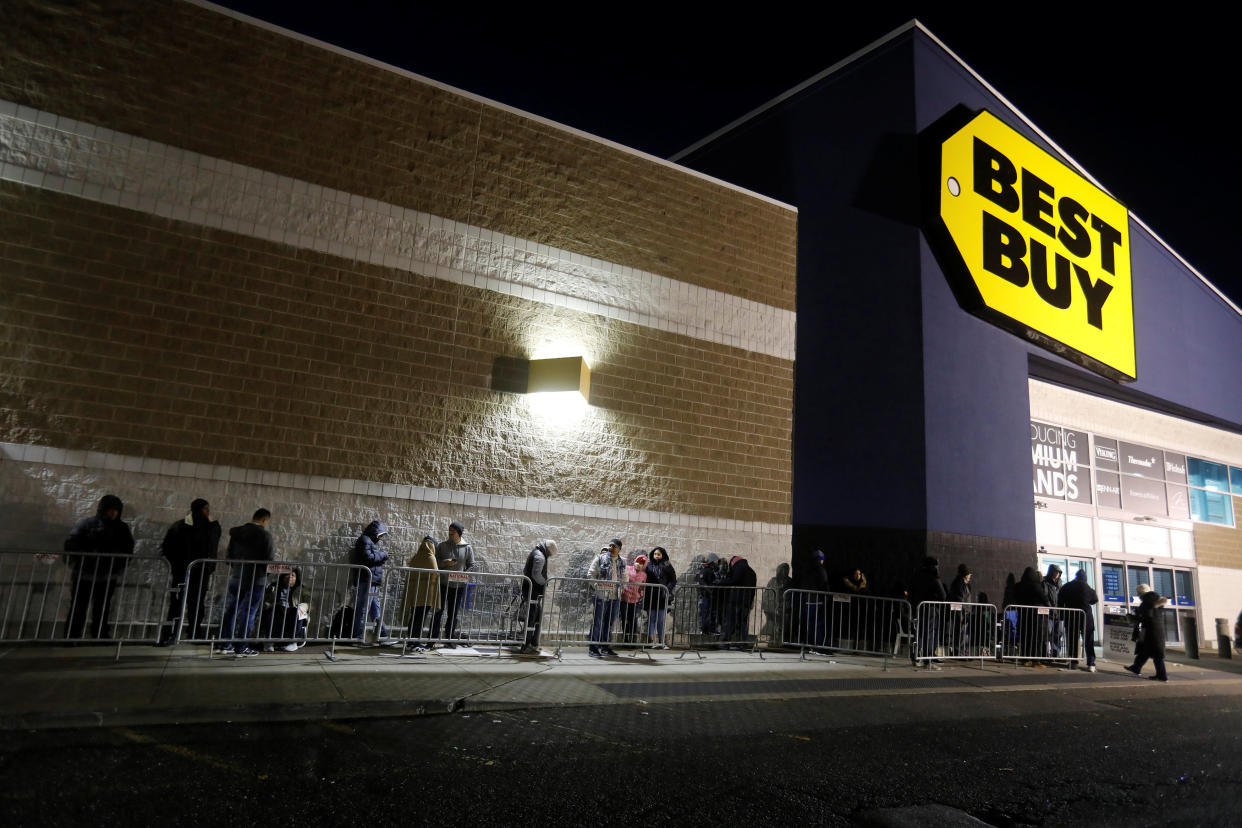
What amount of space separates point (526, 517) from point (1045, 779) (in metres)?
8.64

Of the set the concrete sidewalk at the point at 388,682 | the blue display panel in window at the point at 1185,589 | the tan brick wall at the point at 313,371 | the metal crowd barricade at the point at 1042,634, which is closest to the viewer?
the concrete sidewalk at the point at 388,682

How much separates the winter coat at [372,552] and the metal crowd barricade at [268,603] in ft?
0.51

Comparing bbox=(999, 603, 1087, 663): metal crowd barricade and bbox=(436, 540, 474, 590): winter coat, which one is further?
bbox=(999, 603, 1087, 663): metal crowd barricade

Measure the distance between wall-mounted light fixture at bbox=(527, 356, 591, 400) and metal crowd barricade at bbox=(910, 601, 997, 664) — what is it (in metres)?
6.58

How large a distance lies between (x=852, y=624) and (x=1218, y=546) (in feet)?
58.6

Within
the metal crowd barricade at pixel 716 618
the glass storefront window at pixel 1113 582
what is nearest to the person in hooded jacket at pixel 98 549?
the metal crowd barricade at pixel 716 618

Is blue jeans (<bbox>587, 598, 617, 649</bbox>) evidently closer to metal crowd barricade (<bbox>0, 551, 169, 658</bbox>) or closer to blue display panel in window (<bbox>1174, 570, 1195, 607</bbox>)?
metal crowd barricade (<bbox>0, 551, 169, 658</bbox>)

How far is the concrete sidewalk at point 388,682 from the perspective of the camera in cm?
618

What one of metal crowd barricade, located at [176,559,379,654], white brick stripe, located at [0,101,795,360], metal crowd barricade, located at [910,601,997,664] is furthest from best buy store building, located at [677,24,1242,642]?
metal crowd barricade, located at [176,559,379,654]

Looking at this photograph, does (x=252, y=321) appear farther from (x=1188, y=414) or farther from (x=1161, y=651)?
(x=1188, y=414)

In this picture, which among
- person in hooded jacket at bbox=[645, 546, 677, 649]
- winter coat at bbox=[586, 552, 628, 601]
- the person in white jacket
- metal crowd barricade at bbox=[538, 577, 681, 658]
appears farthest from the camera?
winter coat at bbox=[586, 552, 628, 601]

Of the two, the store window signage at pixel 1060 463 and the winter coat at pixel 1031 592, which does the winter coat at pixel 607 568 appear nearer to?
the winter coat at pixel 1031 592

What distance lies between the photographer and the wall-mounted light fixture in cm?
1273

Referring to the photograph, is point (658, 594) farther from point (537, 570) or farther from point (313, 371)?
point (313, 371)
